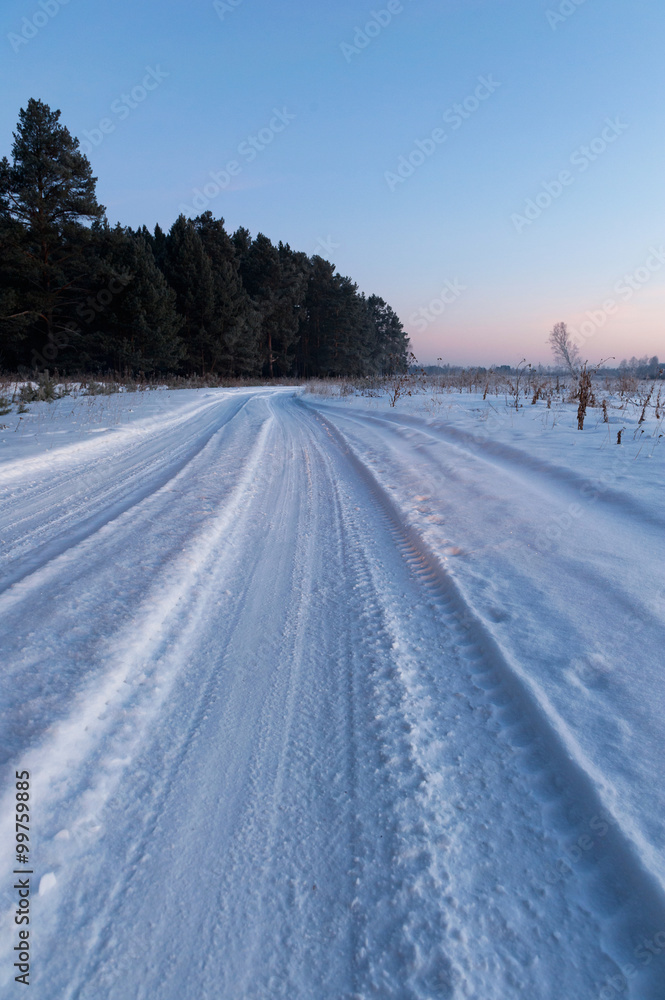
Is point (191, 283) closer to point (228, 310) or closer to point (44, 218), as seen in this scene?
point (228, 310)

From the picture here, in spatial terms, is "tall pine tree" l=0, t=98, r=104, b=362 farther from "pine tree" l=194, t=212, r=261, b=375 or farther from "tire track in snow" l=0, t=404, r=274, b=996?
"tire track in snow" l=0, t=404, r=274, b=996

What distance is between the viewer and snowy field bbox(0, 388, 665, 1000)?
1.15 meters

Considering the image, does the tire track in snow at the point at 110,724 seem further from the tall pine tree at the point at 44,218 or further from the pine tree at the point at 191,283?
the pine tree at the point at 191,283

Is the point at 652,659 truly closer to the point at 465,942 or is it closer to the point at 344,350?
the point at 465,942

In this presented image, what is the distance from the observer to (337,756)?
5.67 feet

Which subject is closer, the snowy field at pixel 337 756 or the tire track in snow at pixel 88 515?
the snowy field at pixel 337 756

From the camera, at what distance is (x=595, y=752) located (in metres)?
1.67

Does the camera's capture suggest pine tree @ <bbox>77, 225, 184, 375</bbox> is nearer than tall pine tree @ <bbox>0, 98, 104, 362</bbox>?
No

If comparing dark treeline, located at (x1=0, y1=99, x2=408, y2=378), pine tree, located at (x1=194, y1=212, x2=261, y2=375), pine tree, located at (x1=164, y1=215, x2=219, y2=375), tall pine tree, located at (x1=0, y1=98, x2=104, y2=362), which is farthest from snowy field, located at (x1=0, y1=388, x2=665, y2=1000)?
pine tree, located at (x1=194, y1=212, x2=261, y2=375)

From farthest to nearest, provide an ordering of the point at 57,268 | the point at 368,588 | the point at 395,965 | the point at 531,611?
the point at 57,268, the point at 368,588, the point at 531,611, the point at 395,965

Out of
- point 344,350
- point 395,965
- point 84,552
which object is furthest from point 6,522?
point 344,350

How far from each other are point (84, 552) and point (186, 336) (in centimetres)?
3407

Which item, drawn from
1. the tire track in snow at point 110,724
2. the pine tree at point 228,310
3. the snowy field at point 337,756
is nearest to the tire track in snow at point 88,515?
the snowy field at point 337,756

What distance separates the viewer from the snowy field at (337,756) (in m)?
1.15
